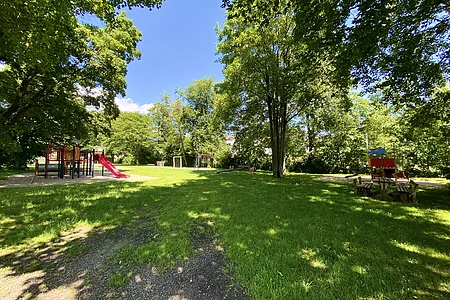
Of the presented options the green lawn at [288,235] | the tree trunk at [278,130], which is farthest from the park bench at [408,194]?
the tree trunk at [278,130]

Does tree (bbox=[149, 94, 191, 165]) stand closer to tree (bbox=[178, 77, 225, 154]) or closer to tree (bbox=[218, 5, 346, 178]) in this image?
tree (bbox=[178, 77, 225, 154])

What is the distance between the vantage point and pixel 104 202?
6012mm

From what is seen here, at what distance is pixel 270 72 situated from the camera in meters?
10.8

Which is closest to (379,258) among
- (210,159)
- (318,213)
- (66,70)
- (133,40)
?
(318,213)

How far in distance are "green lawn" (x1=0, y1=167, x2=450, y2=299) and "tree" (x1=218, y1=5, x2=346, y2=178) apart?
6.12m

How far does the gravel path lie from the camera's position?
2275mm

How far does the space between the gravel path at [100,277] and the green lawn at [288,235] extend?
180 mm

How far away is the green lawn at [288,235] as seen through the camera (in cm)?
235

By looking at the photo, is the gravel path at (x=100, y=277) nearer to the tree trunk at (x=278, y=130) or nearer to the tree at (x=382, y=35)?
the tree at (x=382, y=35)

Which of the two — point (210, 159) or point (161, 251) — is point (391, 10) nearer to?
point (161, 251)

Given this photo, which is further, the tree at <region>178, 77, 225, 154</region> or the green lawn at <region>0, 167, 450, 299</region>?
the tree at <region>178, 77, 225, 154</region>

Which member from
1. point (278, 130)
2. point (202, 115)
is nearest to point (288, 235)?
point (278, 130)

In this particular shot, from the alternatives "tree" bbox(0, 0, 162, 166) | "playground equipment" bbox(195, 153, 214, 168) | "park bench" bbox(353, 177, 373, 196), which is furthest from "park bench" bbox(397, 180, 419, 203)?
"playground equipment" bbox(195, 153, 214, 168)

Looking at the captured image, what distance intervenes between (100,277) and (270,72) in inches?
426
